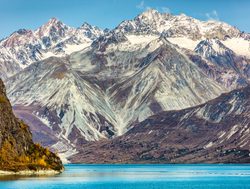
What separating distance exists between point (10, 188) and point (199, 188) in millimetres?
49781

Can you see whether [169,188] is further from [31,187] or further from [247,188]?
[31,187]

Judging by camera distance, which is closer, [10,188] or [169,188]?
[10,188]

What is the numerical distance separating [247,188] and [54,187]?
4968 centimetres

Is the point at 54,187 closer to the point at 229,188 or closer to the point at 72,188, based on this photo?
the point at 72,188

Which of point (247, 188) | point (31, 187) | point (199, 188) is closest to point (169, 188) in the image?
point (199, 188)

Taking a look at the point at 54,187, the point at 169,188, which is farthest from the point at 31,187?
the point at 169,188

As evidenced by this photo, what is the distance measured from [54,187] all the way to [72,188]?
4744mm

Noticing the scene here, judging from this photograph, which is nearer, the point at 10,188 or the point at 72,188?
the point at 10,188

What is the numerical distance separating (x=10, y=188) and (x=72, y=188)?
19.3 m

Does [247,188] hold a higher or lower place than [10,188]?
lower

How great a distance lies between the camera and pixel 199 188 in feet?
652

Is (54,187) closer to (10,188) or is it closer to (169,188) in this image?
(10,188)

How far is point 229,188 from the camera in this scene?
198 metres

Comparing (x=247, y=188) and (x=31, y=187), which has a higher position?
(x=31, y=187)
